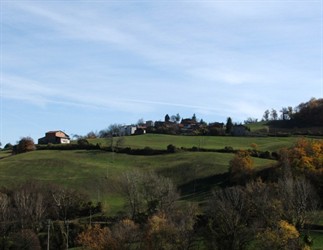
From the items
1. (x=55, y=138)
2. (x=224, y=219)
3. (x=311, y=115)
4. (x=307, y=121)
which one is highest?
(x=311, y=115)

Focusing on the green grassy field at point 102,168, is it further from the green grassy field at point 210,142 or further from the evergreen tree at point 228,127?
the evergreen tree at point 228,127

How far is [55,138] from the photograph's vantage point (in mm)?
193875

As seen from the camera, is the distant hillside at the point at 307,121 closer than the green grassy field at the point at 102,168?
No

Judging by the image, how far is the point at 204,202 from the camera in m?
99.9

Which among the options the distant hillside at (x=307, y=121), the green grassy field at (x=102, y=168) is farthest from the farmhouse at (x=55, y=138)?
the distant hillside at (x=307, y=121)

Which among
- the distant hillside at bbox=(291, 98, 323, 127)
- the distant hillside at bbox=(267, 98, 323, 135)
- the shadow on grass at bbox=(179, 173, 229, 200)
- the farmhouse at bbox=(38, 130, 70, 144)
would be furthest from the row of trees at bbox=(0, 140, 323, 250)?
the farmhouse at bbox=(38, 130, 70, 144)

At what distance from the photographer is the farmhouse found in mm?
193200

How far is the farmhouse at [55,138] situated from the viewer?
19320 cm

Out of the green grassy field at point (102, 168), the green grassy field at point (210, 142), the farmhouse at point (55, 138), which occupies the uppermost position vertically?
the farmhouse at point (55, 138)

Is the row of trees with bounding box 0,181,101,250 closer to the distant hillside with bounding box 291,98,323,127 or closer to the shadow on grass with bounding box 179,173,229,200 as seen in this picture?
the shadow on grass with bounding box 179,173,229,200

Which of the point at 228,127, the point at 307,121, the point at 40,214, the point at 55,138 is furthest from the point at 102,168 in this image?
the point at 307,121

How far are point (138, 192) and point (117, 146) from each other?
188 ft

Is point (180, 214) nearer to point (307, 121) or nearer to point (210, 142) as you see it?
point (210, 142)

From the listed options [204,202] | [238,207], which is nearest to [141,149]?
[204,202]
